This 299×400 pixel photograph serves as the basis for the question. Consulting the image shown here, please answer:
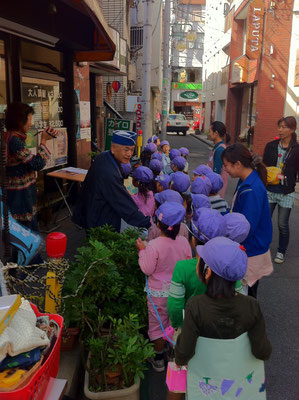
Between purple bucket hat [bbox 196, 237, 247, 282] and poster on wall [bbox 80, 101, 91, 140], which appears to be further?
poster on wall [bbox 80, 101, 91, 140]

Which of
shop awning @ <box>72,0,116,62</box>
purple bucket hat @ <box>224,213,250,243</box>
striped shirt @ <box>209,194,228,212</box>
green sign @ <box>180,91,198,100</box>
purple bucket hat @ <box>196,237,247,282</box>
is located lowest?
striped shirt @ <box>209,194,228,212</box>

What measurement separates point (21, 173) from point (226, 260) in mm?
3094

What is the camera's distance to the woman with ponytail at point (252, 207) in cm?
331

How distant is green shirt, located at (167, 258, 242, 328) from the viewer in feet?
7.91

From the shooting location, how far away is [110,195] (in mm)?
3654

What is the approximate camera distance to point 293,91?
1667 cm

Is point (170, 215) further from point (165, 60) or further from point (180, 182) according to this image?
point (165, 60)

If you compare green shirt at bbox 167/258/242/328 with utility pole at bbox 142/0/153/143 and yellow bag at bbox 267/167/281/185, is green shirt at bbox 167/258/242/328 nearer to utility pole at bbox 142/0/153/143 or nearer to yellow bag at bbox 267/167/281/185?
yellow bag at bbox 267/167/281/185

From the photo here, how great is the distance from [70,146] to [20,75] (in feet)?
8.12

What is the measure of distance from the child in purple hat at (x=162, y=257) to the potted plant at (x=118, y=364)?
1.63ft

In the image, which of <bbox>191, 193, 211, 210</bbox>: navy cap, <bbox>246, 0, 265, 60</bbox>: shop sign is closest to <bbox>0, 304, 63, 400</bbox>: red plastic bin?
<bbox>191, 193, 211, 210</bbox>: navy cap

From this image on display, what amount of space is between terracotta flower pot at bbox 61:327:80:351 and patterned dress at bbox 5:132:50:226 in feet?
6.05

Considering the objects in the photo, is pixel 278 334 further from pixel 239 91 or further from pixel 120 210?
pixel 239 91

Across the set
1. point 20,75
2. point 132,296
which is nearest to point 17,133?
point 20,75
